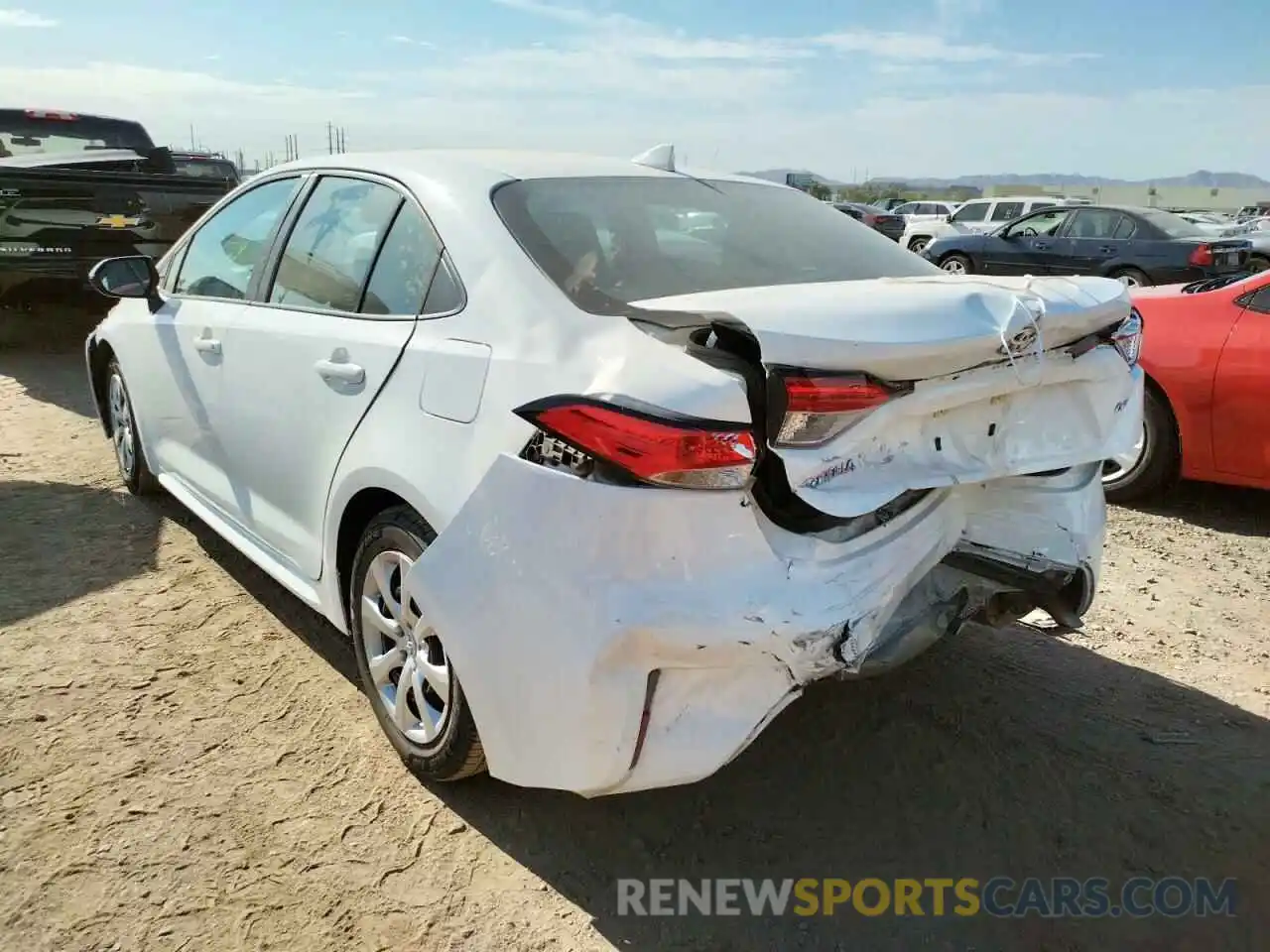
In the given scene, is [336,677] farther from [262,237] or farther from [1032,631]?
[1032,631]

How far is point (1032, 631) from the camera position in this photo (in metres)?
3.66

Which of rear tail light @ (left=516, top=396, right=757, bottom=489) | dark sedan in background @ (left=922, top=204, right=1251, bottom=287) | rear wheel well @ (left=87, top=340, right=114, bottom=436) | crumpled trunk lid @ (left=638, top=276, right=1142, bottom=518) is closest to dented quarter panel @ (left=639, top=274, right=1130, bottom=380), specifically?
crumpled trunk lid @ (left=638, top=276, right=1142, bottom=518)

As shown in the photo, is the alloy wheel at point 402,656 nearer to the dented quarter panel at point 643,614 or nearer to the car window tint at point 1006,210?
the dented quarter panel at point 643,614

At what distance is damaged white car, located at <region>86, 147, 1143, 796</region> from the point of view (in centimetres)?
194

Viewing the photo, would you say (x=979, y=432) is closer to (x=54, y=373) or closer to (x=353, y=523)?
(x=353, y=523)

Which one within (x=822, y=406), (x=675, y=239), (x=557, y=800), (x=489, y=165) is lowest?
(x=557, y=800)

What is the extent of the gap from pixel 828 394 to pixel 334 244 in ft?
5.81

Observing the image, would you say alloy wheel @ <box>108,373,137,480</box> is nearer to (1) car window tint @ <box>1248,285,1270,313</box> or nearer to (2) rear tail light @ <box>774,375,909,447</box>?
(2) rear tail light @ <box>774,375,909,447</box>

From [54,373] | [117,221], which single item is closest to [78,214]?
[117,221]

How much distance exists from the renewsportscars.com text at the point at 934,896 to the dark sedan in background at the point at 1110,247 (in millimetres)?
11021

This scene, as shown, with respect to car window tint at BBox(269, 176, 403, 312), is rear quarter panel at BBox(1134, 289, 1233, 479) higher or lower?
lower

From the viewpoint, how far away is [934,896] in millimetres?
2348

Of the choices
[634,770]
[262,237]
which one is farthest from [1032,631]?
[262,237]

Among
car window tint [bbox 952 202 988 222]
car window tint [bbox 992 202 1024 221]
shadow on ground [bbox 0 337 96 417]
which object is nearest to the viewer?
shadow on ground [bbox 0 337 96 417]
